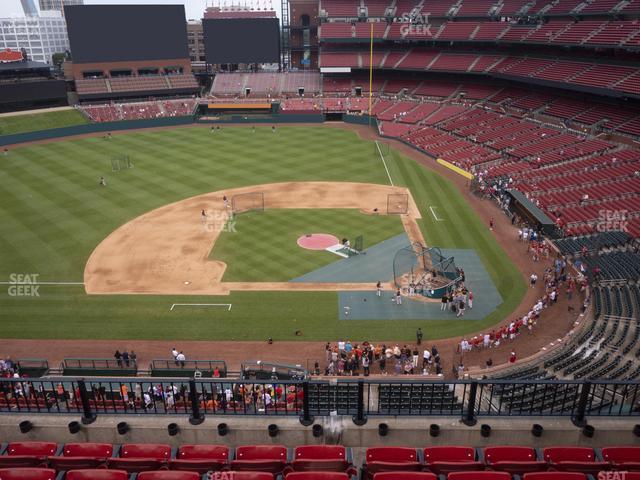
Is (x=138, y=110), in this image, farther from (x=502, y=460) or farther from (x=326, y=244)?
(x=502, y=460)

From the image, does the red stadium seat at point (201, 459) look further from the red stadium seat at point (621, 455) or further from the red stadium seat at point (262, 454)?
the red stadium seat at point (621, 455)

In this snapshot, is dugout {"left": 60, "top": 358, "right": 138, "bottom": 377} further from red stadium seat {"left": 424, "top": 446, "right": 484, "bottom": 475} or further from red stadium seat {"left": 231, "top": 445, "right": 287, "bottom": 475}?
red stadium seat {"left": 424, "top": 446, "right": 484, "bottom": 475}

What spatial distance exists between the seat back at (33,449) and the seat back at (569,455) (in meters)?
10.2

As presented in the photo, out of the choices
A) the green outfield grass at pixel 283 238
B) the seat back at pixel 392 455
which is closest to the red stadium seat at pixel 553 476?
the seat back at pixel 392 455

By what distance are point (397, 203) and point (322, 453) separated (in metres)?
38.3

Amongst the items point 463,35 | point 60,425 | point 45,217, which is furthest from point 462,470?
point 463,35

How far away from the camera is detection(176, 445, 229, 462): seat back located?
417 inches

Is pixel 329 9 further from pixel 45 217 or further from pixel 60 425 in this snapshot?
pixel 60 425

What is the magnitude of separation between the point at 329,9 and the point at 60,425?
314 ft

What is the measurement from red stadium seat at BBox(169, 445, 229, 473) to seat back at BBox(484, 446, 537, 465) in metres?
5.31

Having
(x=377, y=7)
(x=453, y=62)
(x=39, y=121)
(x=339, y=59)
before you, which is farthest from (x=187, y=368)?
(x=377, y=7)

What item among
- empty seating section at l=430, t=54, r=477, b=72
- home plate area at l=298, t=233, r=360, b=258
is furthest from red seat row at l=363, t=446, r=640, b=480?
empty seating section at l=430, t=54, r=477, b=72

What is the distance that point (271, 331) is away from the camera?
28766 mm

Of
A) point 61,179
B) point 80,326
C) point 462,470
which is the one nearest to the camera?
point 462,470
